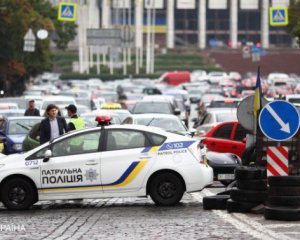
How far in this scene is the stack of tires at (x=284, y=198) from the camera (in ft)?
51.5

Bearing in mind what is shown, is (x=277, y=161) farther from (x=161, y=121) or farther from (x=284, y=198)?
(x=161, y=121)

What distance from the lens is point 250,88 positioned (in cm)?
7675

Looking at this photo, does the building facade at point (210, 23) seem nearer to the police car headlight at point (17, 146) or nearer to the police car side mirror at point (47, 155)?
the police car headlight at point (17, 146)

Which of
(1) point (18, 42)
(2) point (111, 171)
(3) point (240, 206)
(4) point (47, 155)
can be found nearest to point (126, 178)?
(2) point (111, 171)

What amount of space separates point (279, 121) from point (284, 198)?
109 cm

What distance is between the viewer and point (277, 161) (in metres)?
16.5

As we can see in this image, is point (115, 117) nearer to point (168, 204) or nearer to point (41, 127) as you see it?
point (41, 127)

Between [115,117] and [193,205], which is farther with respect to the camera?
[115,117]

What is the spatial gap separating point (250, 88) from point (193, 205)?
58.4 meters

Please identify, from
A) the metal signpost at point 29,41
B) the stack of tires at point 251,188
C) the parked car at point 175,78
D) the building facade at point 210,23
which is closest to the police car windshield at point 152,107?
the stack of tires at point 251,188

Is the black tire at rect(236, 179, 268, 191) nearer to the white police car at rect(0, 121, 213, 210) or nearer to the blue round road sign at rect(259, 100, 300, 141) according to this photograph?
the blue round road sign at rect(259, 100, 300, 141)

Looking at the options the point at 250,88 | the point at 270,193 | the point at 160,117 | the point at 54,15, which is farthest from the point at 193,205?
the point at 54,15

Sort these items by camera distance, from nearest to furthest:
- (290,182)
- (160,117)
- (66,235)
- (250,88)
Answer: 1. (66,235)
2. (290,182)
3. (160,117)
4. (250,88)

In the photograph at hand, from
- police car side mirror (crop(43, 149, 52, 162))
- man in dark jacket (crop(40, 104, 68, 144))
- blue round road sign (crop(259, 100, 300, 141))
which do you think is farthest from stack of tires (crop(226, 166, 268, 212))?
man in dark jacket (crop(40, 104, 68, 144))
